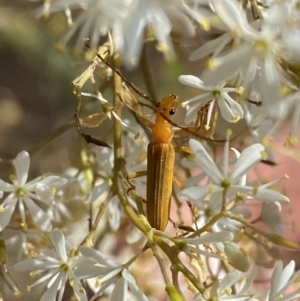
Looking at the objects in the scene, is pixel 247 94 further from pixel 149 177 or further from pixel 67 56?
pixel 67 56

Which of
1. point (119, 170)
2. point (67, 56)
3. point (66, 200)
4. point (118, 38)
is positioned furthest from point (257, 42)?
point (67, 56)

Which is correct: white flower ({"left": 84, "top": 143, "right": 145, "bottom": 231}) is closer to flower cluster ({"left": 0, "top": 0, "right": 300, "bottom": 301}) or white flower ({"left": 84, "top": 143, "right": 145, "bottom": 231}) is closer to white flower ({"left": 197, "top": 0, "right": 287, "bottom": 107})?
flower cluster ({"left": 0, "top": 0, "right": 300, "bottom": 301})

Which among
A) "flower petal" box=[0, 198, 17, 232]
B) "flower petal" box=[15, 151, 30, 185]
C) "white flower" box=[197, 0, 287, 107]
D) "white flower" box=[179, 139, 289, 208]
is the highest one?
"white flower" box=[197, 0, 287, 107]

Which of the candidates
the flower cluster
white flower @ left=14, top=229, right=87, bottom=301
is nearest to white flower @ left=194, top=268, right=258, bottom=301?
the flower cluster

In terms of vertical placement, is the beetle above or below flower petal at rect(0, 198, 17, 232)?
above

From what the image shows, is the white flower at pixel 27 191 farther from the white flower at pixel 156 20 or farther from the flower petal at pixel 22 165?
the white flower at pixel 156 20

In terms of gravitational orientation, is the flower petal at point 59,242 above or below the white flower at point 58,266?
above

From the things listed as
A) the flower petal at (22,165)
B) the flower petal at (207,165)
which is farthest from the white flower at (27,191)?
the flower petal at (207,165)

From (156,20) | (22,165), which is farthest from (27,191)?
(156,20)
